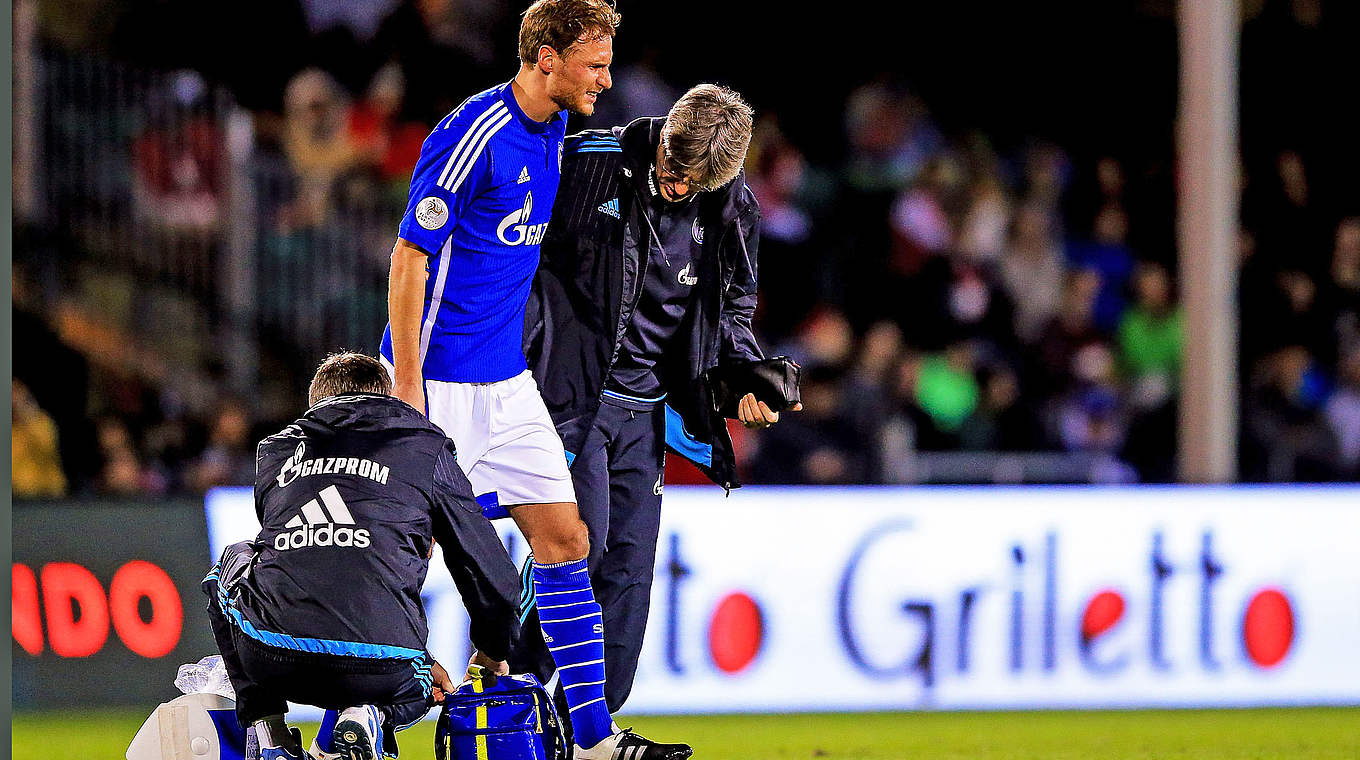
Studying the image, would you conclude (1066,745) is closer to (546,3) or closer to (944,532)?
(944,532)

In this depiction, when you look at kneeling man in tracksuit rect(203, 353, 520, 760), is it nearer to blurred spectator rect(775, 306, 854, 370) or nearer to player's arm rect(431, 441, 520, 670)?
player's arm rect(431, 441, 520, 670)

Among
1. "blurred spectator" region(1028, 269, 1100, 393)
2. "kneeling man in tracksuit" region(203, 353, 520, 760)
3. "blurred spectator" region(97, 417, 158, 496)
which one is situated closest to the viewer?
"kneeling man in tracksuit" region(203, 353, 520, 760)

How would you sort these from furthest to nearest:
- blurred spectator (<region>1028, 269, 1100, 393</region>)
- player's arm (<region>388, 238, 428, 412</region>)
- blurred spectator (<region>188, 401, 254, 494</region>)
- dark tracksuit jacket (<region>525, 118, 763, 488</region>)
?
blurred spectator (<region>1028, 269, 1100, 393</region>), blurred spectator (<region>188, 401, 254, 494</region>), dark tracksuit jacket (<region>525, 118, 763, 488</region>), player's arm (<region>388, 238, 428, 412</region>)

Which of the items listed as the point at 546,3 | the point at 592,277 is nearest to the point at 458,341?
the point at 592,277

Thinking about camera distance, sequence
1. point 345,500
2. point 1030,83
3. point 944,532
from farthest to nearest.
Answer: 1. point 1030,83
2. point 944,532
3. point 345,500

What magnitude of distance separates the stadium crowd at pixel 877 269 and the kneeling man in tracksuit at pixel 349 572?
16.2ft

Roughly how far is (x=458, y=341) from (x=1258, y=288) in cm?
714

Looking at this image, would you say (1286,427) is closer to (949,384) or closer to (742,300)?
(949,384)

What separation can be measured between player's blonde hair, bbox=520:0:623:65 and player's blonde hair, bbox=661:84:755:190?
34 cm

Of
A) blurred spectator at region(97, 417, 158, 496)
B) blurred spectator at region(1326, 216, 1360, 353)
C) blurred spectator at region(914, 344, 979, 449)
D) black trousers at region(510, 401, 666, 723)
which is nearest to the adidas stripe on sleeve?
black trousers at region(510, 401, 666, 723)

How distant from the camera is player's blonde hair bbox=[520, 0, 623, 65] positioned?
4574mm

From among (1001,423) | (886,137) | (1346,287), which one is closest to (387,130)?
(886,137)

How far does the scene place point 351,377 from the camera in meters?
4.25

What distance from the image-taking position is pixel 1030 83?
1258cm
